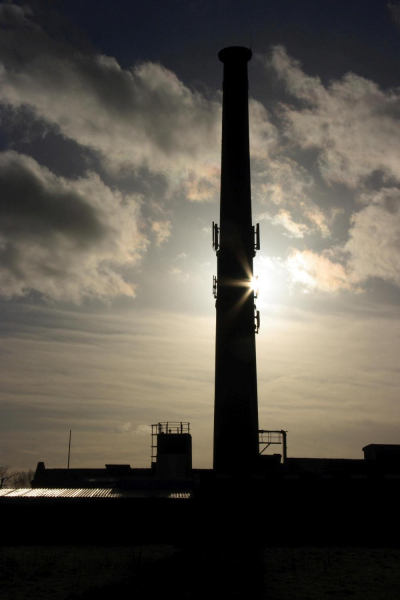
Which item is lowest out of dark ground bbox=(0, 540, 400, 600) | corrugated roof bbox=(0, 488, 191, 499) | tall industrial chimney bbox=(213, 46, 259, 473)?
dark ground bbox=(0, 540, 400, 600)

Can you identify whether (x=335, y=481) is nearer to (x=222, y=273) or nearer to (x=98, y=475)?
(x=222, y=273)

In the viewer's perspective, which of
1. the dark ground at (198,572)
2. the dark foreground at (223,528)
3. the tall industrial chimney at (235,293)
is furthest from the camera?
the tall industrial chimney at (235,293)

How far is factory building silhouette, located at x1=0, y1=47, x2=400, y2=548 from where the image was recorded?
28609 millimetres

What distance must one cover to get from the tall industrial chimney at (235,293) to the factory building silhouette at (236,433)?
0.05 metres

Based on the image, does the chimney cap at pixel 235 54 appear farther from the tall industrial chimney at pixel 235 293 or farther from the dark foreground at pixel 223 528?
the dark foreground at pixel 223 528

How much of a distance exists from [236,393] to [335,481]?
6.84m

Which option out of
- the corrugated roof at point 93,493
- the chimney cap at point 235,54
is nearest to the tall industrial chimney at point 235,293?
the chimney cap at point 235,54

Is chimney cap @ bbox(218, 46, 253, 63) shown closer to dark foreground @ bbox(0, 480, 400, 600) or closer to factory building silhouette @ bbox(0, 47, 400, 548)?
factory building silhouette @ bbox(0, 47, 400, 548)

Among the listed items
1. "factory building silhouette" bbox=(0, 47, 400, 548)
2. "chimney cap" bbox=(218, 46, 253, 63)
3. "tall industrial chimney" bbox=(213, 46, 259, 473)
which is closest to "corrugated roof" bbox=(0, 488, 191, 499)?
"factory building silhouette" bbox=(0, 47, 400, 548)

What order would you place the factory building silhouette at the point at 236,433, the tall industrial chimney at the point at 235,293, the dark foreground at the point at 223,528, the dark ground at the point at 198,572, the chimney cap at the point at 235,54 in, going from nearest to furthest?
the dark ground at the point at 198,572 < the dark foreground at the point at 223,528 < the factory building silhouette at the point at 236,433 < the tall industrial chimney at the point at 235,293 < the chimney cap at the point at 235,54

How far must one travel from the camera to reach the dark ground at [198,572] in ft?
57.1

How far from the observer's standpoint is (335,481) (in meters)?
29.1

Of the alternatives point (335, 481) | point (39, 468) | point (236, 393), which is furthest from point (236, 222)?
point (39, 468)

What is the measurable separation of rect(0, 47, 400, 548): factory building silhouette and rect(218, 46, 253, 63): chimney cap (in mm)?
59
